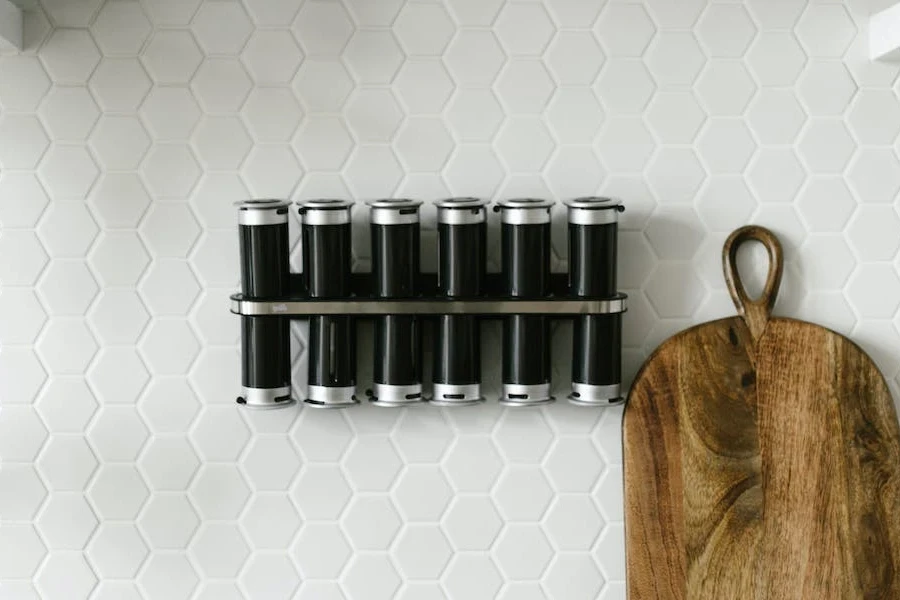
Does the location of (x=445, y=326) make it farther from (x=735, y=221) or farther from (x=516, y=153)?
(x=735, y=221)

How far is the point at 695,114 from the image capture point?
138 cm

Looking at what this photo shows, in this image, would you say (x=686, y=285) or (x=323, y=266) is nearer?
(x=323, y=266)

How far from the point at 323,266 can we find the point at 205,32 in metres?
0.39

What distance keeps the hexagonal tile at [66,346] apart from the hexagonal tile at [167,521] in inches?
9.0

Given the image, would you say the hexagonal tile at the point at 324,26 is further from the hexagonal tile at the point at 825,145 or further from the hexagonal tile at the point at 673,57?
the hexagonal tile at the point at 825,145

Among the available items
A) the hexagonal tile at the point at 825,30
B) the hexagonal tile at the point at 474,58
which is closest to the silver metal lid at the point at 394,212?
the hexagonal tile at the point at 474,58

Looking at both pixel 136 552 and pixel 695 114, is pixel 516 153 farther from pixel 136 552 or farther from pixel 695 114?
pixel 136 552

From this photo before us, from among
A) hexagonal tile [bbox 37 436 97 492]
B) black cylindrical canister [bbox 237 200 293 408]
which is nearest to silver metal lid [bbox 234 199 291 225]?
black cylindrical canister [bbox 237 200 293 408]

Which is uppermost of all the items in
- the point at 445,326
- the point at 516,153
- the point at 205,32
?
the point at 205,32

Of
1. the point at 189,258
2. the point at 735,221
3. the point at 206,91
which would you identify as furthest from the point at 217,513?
the point at 735,221

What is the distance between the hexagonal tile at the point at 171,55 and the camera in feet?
4.44

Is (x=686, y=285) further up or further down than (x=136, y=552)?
further up

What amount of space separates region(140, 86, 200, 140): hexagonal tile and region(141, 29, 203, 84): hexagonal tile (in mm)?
25

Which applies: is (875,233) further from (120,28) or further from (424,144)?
(120,28)
